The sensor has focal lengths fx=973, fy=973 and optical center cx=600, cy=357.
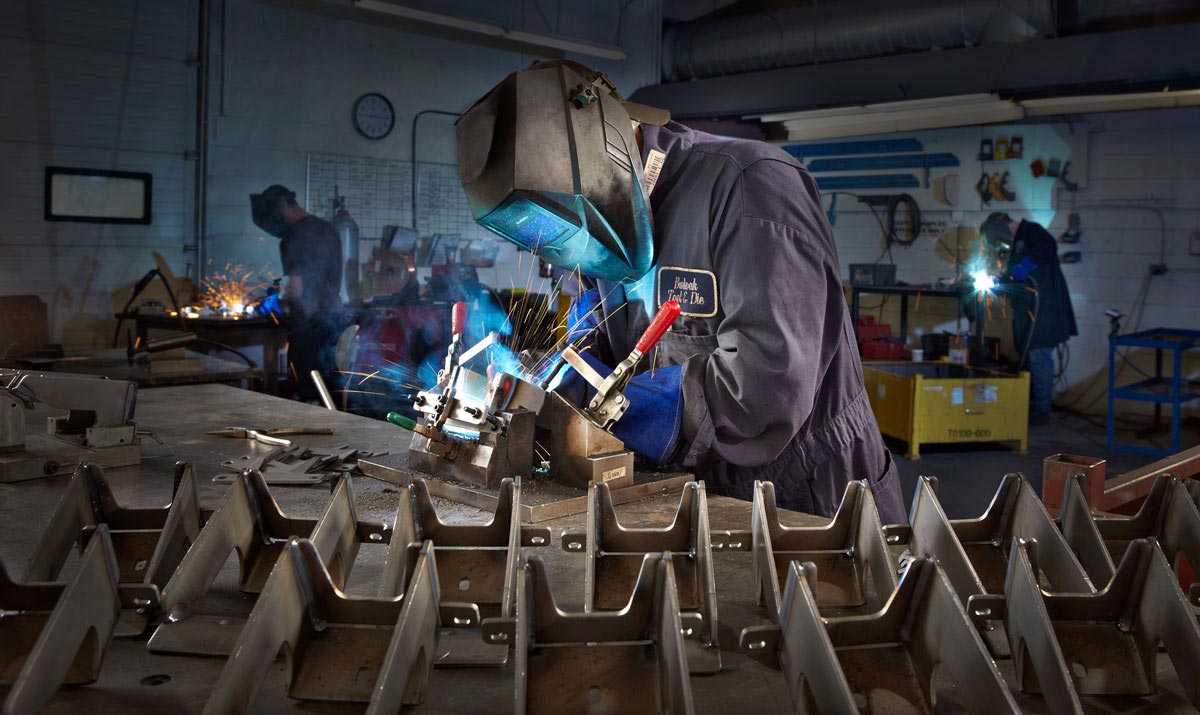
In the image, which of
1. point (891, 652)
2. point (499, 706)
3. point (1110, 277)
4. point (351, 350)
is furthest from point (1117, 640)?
point (1110, 277)

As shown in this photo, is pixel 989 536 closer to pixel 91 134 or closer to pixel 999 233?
pixel 91 134

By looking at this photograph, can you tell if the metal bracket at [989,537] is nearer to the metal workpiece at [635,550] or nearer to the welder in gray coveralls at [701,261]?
the metal workpiece at [635,550]

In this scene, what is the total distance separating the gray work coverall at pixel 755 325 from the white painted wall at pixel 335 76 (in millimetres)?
7144

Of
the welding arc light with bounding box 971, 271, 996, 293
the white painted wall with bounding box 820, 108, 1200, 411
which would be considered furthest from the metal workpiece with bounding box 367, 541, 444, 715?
the white painted wall with bounding box 820, 108, 1200, 411

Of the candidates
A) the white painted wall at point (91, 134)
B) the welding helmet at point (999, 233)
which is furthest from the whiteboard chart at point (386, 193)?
the welding helmet at point (999, 233)

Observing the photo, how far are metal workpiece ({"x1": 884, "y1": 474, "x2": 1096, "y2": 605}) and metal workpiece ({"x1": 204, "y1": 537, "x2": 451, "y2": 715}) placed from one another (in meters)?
0.69

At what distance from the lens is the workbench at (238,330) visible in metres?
6.57

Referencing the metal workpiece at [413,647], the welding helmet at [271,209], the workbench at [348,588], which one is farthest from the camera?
the welding helmet at [271,209]

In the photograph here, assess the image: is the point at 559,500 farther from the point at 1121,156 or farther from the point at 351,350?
the point at 1121,156

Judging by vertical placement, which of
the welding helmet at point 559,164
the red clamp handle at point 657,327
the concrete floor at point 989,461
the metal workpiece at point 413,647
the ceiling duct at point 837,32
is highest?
the ceiling duct at point 837,32

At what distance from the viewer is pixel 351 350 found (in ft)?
25.7

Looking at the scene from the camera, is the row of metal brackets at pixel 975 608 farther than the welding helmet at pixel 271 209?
No

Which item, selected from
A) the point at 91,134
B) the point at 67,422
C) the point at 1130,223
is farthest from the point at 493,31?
the point at 67,422

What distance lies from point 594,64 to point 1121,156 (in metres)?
5.62
